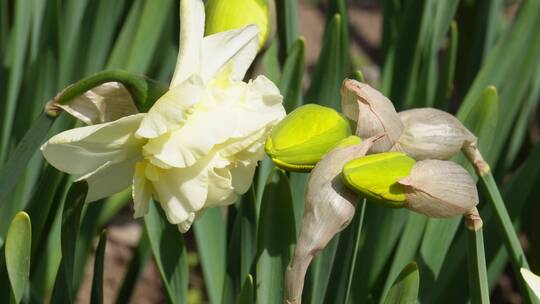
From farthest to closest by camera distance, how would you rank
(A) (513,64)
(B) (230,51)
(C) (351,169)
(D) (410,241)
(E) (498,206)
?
(A) (513,64) → (D) (410,241) → (E) (498,206) → (B) (230,51) → (C) (351,169)

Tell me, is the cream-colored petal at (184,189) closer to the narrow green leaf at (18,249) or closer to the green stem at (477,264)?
the narrow green leaf at (18,249)

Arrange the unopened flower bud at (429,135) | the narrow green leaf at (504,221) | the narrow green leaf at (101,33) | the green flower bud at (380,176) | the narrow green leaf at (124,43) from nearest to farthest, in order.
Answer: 1. the green flower bud at (380,176)
2. the unopened flower bud at (429,135)
3. the narrow green leaf at (504,221)
4. the narrow green leaf at (101,33)
5. the narrow green leaf at (124,43)

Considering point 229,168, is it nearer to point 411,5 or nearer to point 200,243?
point 200,243

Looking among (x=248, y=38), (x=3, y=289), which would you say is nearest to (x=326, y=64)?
(x=248, y=38)

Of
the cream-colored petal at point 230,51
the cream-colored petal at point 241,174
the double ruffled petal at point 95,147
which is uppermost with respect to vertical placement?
the cream-colored petal at point 230,51

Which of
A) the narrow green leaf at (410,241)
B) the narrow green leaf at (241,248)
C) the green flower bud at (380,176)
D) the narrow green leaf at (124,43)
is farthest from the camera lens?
the narrow green leaf at (124,43)

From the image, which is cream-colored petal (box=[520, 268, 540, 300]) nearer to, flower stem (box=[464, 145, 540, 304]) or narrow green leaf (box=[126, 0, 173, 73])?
flower stem (box=[464, 145, 540, 304])

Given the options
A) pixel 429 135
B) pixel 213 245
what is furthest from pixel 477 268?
pixel 213 245

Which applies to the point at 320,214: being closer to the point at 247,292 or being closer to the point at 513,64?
the point at 247,292

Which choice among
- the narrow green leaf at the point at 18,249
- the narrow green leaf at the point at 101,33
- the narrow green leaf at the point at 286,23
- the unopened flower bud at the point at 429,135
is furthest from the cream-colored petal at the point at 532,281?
the narrow green leaf at the point at 101,33
